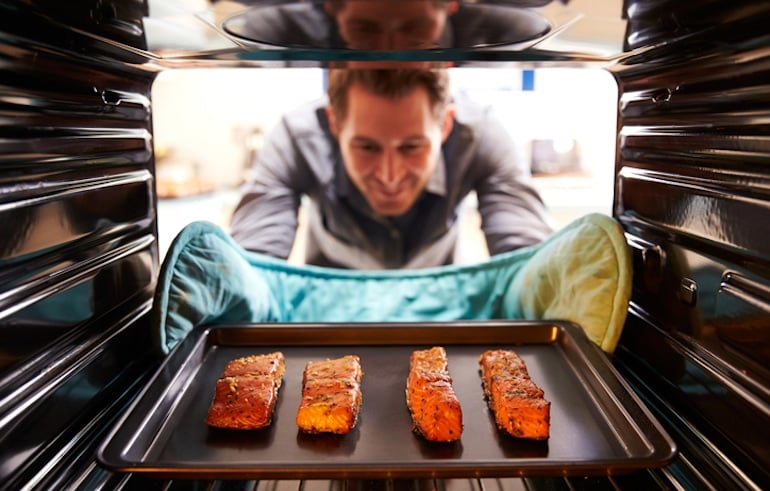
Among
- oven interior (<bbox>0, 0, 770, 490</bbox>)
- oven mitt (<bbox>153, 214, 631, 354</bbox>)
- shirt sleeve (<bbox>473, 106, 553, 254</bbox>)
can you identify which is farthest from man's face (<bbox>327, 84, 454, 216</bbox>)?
oven interior (<bbox>0, 0, 770, 490</bbox>)

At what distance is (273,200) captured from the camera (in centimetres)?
265

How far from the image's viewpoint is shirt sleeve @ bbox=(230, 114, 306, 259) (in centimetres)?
260

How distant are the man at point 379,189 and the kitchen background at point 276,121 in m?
0.24

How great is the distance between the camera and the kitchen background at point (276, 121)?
315cm

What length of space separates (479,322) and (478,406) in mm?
322

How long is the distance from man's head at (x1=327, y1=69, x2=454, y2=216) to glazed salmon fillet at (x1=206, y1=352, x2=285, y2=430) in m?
1.28

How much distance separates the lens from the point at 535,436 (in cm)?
108

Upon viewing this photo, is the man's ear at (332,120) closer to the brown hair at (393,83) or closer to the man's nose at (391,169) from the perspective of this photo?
the brown hair at (393,83)

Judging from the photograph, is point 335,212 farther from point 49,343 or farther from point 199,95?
point 199,95

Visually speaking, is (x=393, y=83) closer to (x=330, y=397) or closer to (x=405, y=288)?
(x=405, y=288)

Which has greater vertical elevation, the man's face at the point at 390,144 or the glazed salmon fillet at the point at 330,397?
the man's face at the point at 390,144

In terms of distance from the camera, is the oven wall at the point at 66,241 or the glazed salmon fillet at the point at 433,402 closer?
the oven wall at the point at 66,241

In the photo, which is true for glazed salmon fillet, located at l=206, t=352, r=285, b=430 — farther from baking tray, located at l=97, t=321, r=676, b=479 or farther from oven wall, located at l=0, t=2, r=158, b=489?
oven wall, located at l=0, t=2, r=158, b=489

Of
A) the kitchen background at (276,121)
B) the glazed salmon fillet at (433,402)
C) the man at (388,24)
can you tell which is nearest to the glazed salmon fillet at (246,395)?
the glazed salmon fillet at (433,402)
